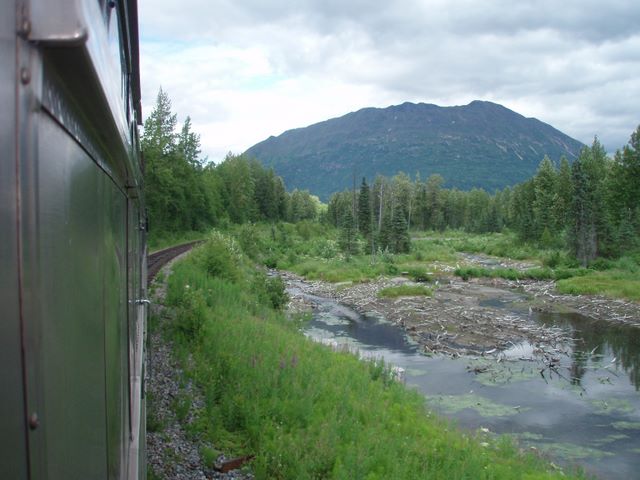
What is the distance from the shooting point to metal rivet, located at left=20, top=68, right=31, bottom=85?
2.56 feet

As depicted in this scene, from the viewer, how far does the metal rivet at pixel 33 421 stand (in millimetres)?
794

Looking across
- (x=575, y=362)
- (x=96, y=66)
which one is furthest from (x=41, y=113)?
(x=575, y=362)

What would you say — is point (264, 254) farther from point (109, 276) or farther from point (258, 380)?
point (109, 276)

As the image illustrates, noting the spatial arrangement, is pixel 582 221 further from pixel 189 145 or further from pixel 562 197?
pixel 189 145

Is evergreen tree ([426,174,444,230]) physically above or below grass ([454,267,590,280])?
above

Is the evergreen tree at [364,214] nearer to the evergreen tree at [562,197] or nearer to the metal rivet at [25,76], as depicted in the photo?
the evergreen tree at [562,197]

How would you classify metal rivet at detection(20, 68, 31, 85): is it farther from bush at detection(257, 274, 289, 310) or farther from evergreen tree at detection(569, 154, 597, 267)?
evergreen tree at detection(569, 154, 597, 267)

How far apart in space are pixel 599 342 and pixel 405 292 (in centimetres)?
1137

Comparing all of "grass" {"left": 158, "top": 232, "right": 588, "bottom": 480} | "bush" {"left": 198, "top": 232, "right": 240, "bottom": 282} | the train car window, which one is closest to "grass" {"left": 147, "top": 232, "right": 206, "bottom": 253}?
"bush" {"left": 198, "top": 232, "right": 240, "bottom": 282}

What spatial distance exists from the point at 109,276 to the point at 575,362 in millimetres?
18981

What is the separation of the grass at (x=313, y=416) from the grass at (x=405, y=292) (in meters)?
15.5

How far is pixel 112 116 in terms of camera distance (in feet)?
4.79

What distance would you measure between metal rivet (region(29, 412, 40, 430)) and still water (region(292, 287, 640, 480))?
39.5ft

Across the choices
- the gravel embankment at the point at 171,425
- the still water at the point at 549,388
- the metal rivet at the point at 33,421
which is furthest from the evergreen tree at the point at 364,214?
the metal rivet at the point at 33,421
